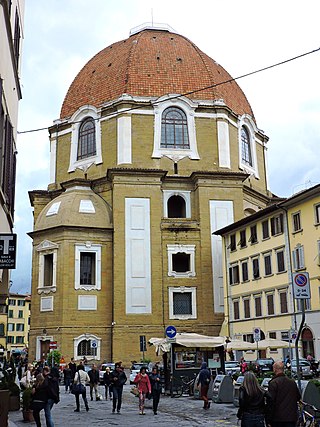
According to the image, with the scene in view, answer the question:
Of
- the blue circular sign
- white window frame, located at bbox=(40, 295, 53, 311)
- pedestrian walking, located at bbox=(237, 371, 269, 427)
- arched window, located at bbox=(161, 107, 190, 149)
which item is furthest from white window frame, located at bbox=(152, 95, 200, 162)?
pedestrian walking, located at bbox=(237, 371, 269, 427)

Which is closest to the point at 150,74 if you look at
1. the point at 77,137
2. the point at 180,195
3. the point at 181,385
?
the point at 77,137

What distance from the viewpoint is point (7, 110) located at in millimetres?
13203

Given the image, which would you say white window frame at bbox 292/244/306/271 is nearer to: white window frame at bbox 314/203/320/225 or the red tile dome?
white window frame at bbox 314/203/320/225

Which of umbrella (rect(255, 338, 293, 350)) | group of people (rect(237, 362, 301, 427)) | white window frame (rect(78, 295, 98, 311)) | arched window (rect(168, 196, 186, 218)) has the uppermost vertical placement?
arched window (rect(168, 196, 186, 218))

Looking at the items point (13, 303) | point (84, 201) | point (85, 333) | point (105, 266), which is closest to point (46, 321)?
point (85, 333)

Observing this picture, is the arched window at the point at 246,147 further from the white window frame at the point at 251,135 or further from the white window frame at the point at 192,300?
the white window frame at the point at 192,300

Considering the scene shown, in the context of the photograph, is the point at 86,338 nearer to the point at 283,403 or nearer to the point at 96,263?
the point at 96,263

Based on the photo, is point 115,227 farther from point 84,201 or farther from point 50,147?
point 50,147

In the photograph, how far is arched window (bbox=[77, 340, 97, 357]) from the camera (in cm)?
4188

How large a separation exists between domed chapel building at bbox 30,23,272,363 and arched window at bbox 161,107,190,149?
8 centimetres

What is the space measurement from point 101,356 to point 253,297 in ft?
37.6

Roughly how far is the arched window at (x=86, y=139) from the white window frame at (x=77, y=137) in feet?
1.01

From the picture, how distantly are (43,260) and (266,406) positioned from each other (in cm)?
3818

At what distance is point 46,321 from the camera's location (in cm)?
4247
